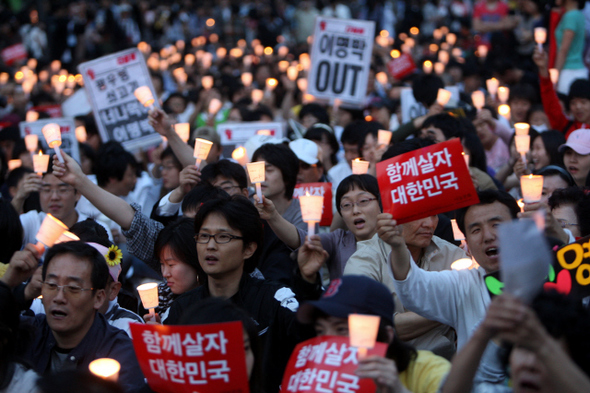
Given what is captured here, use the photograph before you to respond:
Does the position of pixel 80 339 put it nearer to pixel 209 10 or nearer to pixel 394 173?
pixel 394 173

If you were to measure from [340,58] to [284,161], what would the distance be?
3.89 metres

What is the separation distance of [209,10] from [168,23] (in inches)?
46.9

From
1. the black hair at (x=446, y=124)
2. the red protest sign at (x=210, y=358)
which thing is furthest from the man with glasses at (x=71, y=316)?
the black hair at (x=446, y=124)

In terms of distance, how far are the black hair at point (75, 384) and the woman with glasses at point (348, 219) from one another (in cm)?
217

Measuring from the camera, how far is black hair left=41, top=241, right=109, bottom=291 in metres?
3.66

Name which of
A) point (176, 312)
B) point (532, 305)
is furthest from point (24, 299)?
point (532, 305)

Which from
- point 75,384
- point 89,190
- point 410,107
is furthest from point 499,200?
point 410,107

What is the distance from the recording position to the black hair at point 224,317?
2.93m

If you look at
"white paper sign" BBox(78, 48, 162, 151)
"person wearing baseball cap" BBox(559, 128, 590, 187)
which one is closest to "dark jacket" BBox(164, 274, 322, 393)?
"person wearing baseball cap" BBox(559, 128, 590, 187)

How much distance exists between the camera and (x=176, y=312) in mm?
3742

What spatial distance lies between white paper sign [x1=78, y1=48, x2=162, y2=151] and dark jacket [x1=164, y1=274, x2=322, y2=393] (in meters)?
4.23

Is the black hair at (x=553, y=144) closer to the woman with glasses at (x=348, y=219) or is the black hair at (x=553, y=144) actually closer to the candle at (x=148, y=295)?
the woman with glasses at (x=348, y=219)

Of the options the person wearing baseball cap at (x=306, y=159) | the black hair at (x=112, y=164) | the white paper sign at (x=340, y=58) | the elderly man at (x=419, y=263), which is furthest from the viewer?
the white paper sign at (x=340, y=58)

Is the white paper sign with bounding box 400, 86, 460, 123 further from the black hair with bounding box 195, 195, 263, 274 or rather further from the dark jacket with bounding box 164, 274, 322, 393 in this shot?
the dark jacket with bounding box 164, 274, 322, 393
